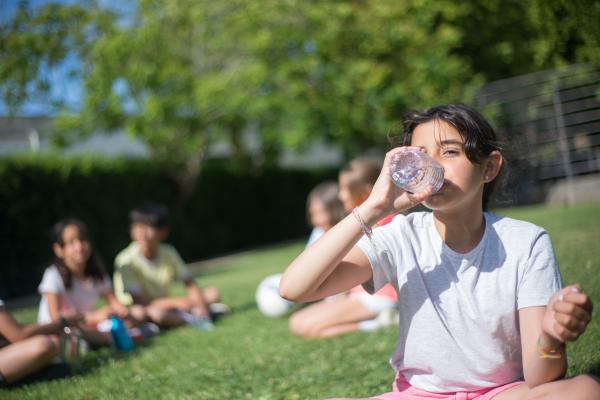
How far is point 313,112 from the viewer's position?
61.1 feet

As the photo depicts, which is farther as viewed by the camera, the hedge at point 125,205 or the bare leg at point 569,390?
the hedge at point 125,205

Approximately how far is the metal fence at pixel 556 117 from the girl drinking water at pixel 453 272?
12.4m

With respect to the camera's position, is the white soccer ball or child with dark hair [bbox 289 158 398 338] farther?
the white soccer ball

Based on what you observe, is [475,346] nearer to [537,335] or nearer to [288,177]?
[537,335]

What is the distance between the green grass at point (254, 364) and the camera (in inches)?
154

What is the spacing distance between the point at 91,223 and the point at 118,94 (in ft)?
14.0

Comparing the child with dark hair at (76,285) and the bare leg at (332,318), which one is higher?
the child with dark hair at (76,285)

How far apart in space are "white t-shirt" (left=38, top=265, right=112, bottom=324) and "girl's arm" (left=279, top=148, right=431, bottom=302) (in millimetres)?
4435

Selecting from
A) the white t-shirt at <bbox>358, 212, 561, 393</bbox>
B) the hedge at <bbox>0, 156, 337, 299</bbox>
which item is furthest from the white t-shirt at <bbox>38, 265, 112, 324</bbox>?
the hedge at <bbox>0, 156, 337, 299</bbox>

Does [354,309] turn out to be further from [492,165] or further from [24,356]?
[492,165]

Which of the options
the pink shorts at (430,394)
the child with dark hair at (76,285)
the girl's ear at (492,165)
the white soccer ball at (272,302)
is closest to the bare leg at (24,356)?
the child with dark hair at (76,285)

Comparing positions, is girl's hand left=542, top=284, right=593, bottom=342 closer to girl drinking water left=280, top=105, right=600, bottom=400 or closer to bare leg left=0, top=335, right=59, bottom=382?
girl drinking water left=280, top=105, right=600, bottom=400

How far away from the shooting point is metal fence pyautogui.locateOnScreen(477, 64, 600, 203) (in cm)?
1474

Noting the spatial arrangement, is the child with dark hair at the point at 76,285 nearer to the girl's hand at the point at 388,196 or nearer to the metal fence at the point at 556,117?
the girl's hand at the point at 388,196
